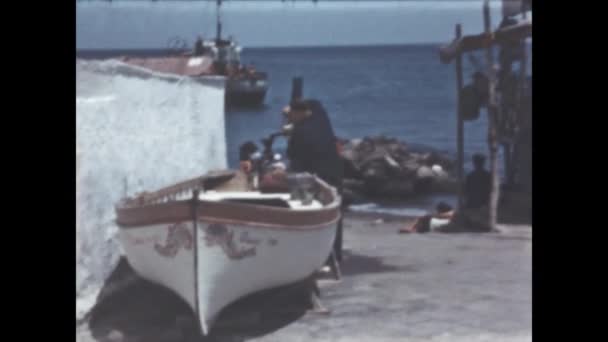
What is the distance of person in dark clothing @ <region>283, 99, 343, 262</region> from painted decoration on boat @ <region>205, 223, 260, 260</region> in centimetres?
229

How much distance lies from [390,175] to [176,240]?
564 inches

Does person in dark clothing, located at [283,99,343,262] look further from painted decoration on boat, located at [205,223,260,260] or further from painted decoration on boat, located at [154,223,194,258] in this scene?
painted decoration on boat, located at [154,223,194,258]

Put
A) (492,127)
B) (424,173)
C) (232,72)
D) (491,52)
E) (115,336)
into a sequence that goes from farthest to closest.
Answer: (232,72) → (424,173) → (492,127) → (491,52) → (115,336)

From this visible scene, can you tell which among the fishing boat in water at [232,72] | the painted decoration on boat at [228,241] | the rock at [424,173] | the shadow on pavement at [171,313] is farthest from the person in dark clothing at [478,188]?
the fishing boat in water at [232,72]

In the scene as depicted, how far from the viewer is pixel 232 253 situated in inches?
283

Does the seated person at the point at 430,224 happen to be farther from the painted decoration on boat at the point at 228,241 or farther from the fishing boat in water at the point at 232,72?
the fishing boat in water at the point at 232,72

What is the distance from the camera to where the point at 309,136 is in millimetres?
9312

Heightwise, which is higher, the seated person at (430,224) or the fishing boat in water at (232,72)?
the fishing boat in water at (232,72)

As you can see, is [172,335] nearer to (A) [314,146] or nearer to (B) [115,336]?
(B) [115,336]

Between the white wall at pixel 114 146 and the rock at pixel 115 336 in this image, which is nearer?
the rock at pixel 115 336

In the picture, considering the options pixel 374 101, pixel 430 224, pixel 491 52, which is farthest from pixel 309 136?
pixel 374 101

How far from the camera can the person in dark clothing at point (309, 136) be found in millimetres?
9289
